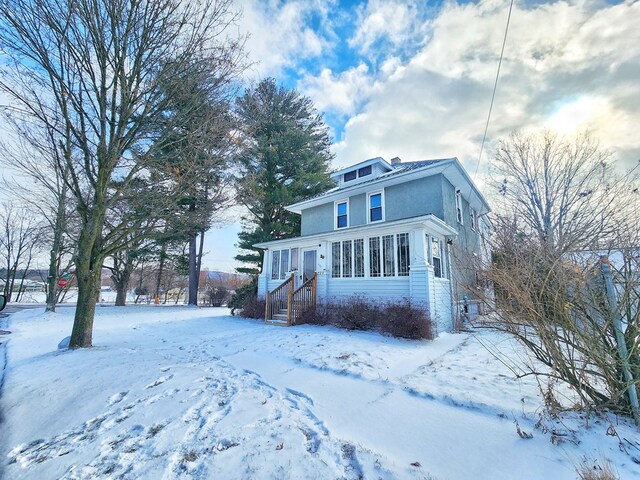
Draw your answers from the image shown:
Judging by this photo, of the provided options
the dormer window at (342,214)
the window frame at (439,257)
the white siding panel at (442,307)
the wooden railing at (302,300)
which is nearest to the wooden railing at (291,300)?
the wooden railing at (302,300)

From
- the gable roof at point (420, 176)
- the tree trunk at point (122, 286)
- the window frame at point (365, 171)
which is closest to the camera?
the gable roof at point (420, 176)

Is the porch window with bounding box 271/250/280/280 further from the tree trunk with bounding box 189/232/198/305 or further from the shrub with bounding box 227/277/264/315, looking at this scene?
the tree trunk with bounding box 189/232/198/305

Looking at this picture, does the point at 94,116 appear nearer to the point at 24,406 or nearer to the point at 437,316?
the point at 24,406

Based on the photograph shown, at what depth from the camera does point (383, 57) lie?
31.2 feet

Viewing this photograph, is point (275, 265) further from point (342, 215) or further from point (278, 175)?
point (278, 175)

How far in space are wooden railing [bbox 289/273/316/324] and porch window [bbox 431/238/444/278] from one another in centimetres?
474

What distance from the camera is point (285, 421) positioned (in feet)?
10.5

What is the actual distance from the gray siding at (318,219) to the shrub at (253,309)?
15.1 feet

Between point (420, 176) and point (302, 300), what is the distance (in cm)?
728

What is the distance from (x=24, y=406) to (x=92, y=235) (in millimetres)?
3996

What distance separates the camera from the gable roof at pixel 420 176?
11735 millimetres

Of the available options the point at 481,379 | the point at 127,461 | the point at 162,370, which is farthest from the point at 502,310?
the point at 162,370

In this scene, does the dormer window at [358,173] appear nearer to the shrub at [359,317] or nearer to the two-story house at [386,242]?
the two-story house at [386,242]

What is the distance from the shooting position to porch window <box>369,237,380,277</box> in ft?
35.4
